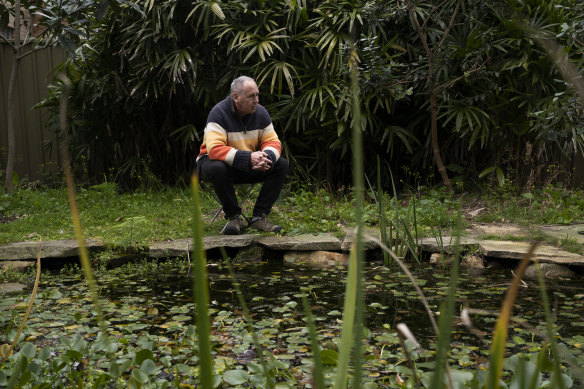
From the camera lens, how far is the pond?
5.82 ft

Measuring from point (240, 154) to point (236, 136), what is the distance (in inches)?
9.1

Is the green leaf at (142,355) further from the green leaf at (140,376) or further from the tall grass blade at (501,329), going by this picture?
the tall grass blade at (501,329)

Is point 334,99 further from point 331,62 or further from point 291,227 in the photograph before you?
point 291,227

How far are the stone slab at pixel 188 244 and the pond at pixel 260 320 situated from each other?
0.10 metres

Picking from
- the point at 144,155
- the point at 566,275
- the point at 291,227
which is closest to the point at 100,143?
the point at 144,155

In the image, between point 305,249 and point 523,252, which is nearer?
point 523,252

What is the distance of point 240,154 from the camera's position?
389cm

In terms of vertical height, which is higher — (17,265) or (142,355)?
(142,355)

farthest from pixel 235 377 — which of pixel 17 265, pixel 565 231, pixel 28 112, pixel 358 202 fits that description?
pixel 28 112

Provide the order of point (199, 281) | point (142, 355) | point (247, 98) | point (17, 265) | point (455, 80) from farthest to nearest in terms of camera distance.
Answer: point (455, 80) → point (247, 98) → point (17, 265) → point (142, 355) → point (199, 281)

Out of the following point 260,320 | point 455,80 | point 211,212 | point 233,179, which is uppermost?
point 455,80

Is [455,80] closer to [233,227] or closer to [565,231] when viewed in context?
[565,231]

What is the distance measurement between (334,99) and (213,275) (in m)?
2.28

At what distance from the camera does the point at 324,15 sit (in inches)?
205
